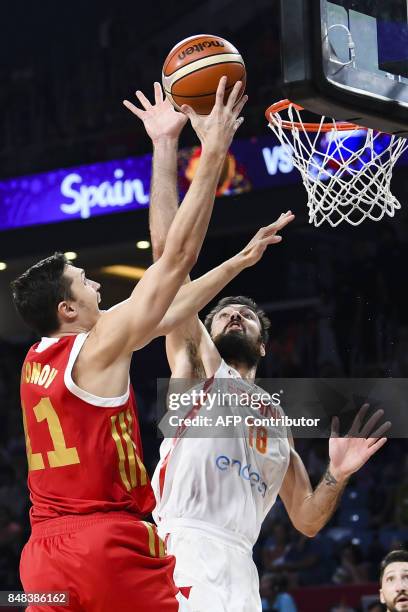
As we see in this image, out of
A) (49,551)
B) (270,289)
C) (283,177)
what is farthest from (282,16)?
(270,289)

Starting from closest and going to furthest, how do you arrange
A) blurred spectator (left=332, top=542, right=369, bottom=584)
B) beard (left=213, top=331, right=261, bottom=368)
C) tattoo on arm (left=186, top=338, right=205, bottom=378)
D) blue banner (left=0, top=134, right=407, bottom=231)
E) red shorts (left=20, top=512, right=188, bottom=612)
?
red shorts (left=20, top=512, right=188, bottom=612)
tattoo on arm (left=186, top=338, right=205, bottom=378)
beard (left=213, top=331, right=261, bottom=368)
blurred spectator (left=332, top=542, right=369, bottom=584)
blue banner (left=0, top=134, right=407, bottom=231)

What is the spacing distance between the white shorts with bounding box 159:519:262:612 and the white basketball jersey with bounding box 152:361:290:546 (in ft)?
0.14

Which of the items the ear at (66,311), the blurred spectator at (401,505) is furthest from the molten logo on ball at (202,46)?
the blurred spectator at (401,505)

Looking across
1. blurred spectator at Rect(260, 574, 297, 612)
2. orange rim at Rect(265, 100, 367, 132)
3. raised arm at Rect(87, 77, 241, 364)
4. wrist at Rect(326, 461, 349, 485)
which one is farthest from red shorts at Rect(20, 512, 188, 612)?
blurred spectator at Rect(260, 574, 297, 612)

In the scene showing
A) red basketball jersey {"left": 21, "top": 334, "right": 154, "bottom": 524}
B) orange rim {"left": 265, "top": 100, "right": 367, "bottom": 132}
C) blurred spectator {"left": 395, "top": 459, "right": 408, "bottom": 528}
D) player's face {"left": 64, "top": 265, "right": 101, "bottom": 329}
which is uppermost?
orange rim {"left": 265, "top": 100, "right": 367, "bottom": 132}

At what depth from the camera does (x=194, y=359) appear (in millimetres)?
4312

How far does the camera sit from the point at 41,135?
36.9ft

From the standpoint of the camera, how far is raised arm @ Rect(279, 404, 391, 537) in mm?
4520

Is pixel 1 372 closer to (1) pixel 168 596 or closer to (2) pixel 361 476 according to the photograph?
(2) pixel 361 476

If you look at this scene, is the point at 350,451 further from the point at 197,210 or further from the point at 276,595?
the point at 276,595

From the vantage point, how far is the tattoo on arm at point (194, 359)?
4.30 meters

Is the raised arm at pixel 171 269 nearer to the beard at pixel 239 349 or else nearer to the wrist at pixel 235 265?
the wrist at pixel 235 265

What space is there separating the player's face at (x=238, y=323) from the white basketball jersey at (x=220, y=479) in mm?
199

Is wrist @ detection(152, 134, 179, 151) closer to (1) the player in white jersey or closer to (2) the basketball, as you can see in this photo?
(1) the player in white jersey
